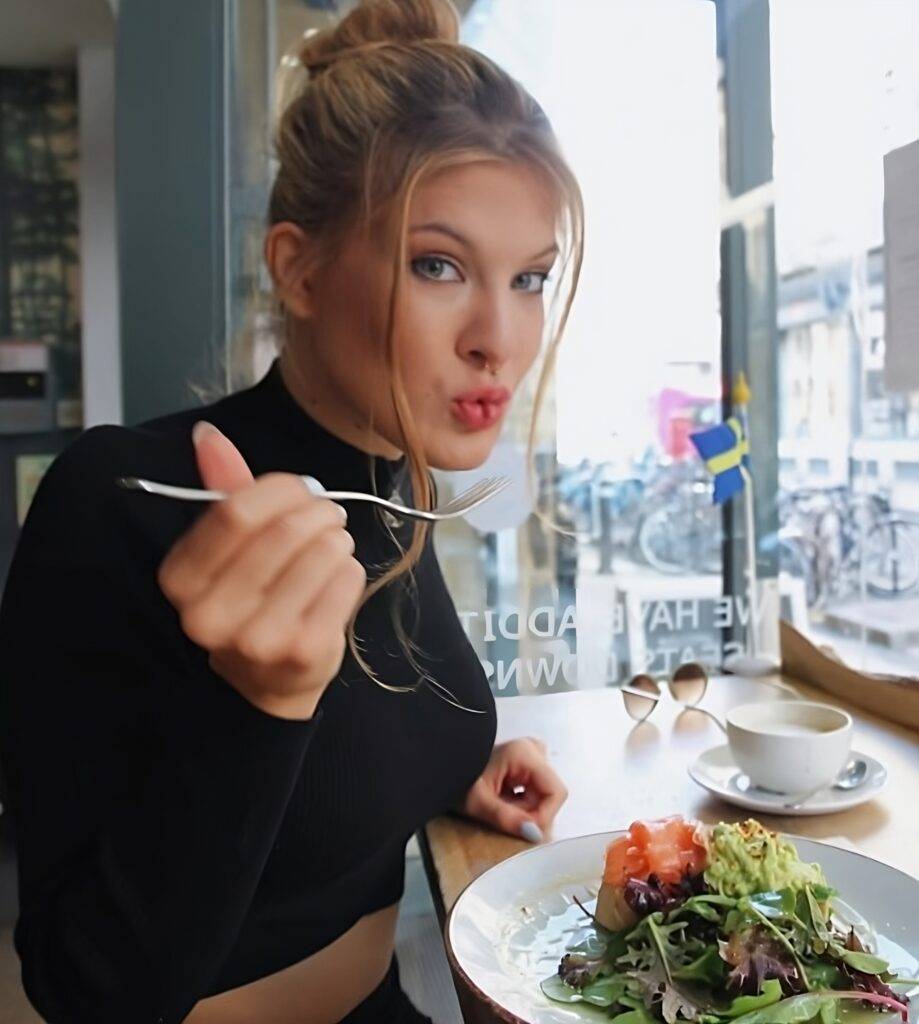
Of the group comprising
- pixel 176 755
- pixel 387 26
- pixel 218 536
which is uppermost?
pixel 387 26

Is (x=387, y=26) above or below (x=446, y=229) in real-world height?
above

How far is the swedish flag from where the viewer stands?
123 cm

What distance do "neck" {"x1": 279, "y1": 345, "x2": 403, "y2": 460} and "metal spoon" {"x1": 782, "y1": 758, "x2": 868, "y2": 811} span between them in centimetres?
41

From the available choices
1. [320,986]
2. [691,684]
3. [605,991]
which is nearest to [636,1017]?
[605,991]

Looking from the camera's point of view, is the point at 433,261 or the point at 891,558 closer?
the point at 433,261

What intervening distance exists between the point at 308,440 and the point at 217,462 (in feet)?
1.15

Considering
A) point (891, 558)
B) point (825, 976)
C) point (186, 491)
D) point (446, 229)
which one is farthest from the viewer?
point (891, 558)

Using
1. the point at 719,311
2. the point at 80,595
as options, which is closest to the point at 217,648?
the point at 80,595

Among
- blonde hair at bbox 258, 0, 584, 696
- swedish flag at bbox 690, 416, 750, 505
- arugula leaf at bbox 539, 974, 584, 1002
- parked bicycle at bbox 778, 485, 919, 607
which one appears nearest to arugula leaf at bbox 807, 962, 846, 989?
arugula leaf at bbox 539, 974, 584, 1002

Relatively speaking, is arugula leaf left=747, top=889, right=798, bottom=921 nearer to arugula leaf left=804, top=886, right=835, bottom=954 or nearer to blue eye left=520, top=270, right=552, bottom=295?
arugula leaf left=804, top=886, right=835, bottom=954

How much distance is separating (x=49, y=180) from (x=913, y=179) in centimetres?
199

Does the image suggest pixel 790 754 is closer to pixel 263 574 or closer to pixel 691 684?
pixel 691 684

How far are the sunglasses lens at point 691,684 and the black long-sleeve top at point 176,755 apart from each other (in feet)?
0.91

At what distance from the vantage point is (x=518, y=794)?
76 centimetres
